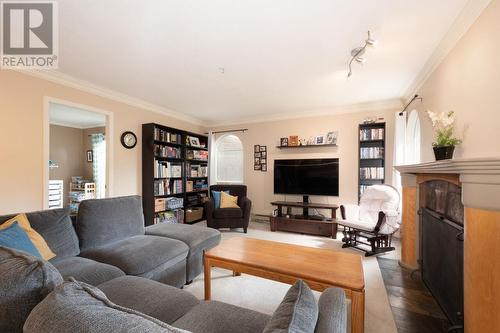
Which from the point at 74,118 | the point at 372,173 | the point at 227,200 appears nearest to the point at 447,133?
the point at 372,173

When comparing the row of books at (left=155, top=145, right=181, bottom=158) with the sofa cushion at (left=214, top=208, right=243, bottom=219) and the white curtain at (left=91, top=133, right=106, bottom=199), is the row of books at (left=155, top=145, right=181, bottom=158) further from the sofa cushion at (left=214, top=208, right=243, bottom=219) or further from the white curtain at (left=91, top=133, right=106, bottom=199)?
the white curtain at (left=91, top=133, right=106, bottom=199)

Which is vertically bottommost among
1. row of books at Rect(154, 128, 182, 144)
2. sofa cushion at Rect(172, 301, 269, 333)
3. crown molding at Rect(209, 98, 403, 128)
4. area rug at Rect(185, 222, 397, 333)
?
area rug at Rect(185, 222, 397, 333)

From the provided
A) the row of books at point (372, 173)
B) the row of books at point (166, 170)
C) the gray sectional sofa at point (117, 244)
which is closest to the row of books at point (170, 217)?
the row of books at point (166, 170)

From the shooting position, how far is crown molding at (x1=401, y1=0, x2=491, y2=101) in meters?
1.67

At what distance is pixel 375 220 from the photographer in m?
3.47

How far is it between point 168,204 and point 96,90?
2258 millimetres

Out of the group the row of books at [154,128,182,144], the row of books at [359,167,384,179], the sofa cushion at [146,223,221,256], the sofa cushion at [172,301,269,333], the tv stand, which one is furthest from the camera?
the row of books at [154,128,182,144]

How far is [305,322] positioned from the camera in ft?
2.16

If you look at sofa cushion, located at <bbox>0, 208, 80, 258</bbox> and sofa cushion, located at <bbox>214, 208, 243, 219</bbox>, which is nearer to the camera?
sofa cushion, located at <bbox>0, 208, 80, 258</bbox>

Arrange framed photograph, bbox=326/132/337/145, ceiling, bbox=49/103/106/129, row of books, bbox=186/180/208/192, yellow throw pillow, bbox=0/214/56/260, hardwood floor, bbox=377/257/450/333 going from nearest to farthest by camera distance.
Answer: yellow throw pillow, bbox=0/214/56/260
hardwood floor, bbox=377/257/450/333
framed photograph, bbox=326/132/337/145
ceiling, bbox=49/103/106/129
row of books, bbox=186/180/208/192

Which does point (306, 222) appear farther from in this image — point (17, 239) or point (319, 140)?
point (17, 239)

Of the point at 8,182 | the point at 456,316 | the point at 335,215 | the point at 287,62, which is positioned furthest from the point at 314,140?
the point at 8,182

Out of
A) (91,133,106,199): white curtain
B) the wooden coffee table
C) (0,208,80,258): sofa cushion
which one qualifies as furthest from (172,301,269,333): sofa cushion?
(91,133,106,199): white curtain

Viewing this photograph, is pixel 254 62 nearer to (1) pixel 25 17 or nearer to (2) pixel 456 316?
(1) pixel 25 17
